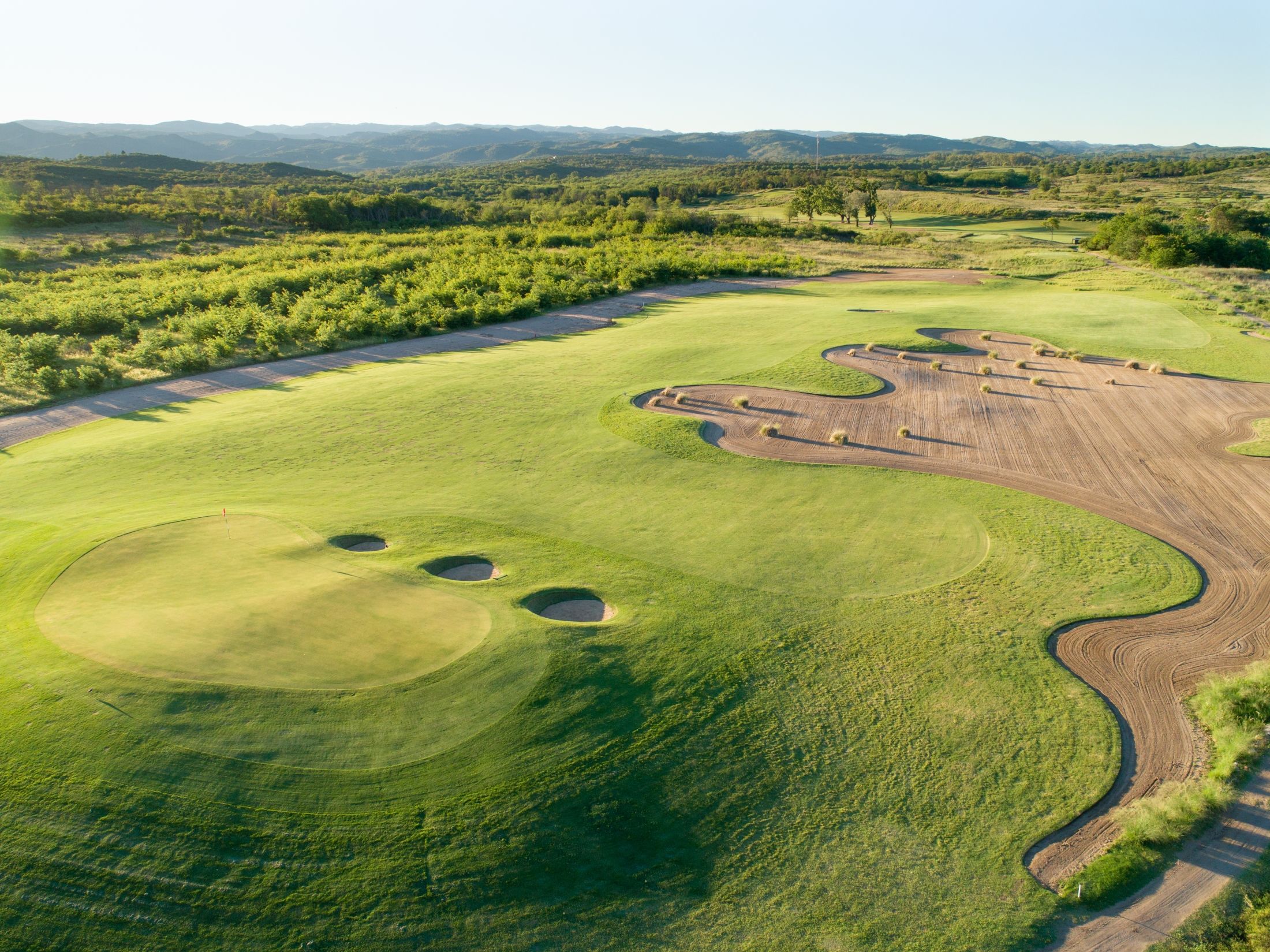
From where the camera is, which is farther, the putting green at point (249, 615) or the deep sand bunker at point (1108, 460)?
the deep sand bunker at point (1108, 460)

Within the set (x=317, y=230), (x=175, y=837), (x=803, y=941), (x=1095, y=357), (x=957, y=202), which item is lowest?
(x=803, y=941)

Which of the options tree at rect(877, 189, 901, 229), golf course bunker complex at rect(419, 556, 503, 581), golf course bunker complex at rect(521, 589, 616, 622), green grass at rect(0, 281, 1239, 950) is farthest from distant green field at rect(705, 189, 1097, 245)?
golf course bunker complex at rect(419, 556, 503, 581)

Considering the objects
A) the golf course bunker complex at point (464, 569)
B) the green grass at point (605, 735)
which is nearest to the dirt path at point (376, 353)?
the green grass at point (605, 735)

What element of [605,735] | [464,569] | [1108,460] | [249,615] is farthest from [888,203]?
[249,615]

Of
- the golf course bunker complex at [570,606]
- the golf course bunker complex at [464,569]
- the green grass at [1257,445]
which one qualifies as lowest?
the golf course bunker complex at [570,606]

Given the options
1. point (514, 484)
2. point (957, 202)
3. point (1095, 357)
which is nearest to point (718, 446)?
point (514, 484)

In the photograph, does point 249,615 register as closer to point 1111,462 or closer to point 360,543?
point 360,543

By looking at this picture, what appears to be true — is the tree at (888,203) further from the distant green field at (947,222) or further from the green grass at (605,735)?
the green grass at (605,735)

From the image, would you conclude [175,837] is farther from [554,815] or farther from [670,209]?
[670,209]
